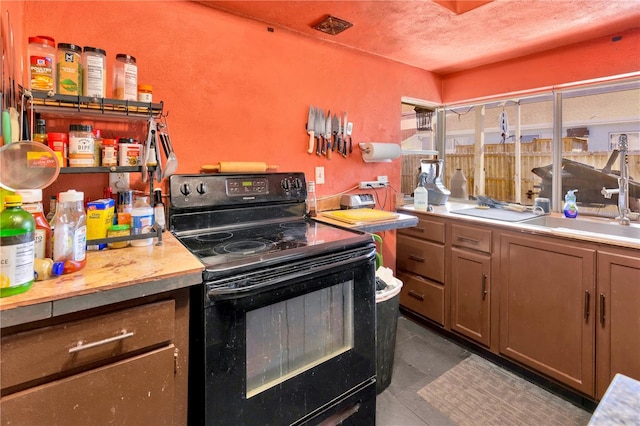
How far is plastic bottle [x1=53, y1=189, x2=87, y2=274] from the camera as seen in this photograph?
96cm

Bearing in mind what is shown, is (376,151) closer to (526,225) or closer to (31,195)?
(526,225)

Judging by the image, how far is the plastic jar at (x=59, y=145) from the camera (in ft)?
3.73

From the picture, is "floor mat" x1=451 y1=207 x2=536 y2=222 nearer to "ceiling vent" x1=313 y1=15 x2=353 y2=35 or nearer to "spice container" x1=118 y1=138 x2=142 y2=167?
"ceiling vent" x1=313 y1=15 x2=353 y2=35

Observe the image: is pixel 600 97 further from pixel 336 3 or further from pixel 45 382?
pixel 45 382

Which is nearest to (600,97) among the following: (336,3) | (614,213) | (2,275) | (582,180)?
(582,180)

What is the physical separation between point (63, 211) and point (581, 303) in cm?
235

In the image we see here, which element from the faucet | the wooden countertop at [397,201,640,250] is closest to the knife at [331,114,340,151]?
the wooden countertop at [397,201,640,250]

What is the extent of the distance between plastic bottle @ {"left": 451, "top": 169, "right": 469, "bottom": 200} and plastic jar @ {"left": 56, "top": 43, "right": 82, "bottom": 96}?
9.48ft

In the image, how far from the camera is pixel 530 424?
1645mm

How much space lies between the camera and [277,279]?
115 centimetres

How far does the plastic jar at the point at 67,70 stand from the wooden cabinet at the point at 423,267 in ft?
7.23

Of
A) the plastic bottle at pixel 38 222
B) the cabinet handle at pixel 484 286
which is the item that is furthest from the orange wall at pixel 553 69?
the plastic bottle at pixel 38 222

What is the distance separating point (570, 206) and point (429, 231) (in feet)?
2.98

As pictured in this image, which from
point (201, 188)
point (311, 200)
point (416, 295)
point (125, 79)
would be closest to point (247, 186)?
point (201, 188)
